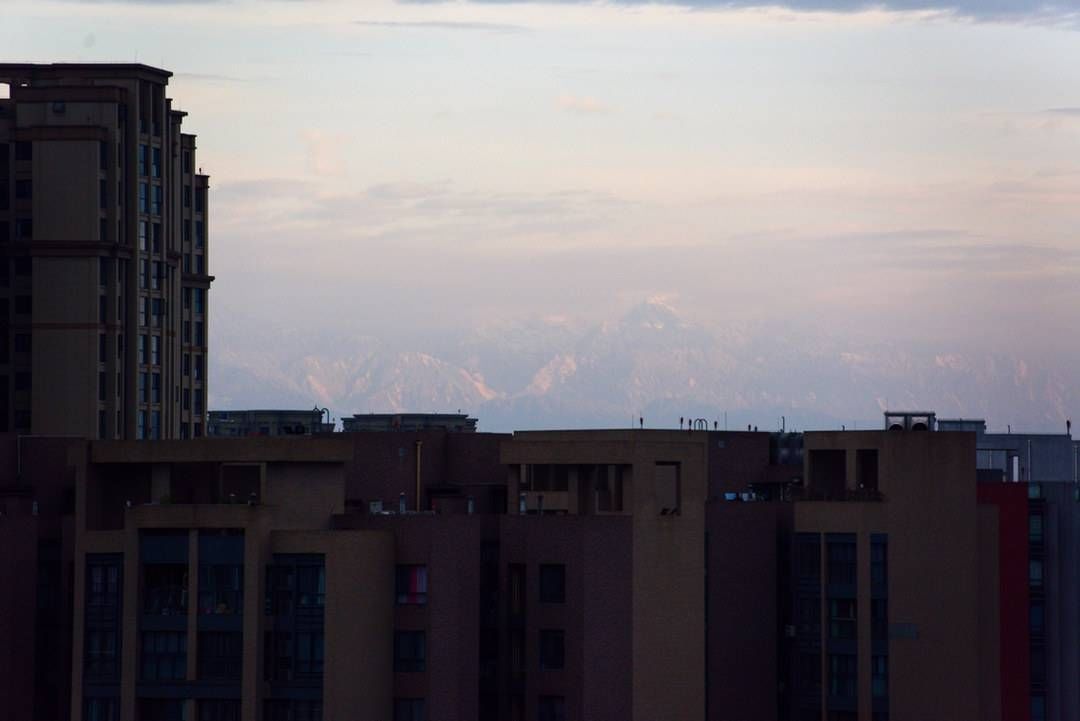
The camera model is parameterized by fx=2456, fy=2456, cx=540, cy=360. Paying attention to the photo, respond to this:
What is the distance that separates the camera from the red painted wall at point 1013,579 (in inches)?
4569

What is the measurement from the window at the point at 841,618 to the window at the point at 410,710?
2015 centimetres

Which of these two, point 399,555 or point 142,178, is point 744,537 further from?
point 142,178

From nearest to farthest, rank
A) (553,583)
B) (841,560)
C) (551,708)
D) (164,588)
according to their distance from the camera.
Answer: (164,588) < (553,583) < (551,708) < (841,560)

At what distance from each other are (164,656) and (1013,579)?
43.3m

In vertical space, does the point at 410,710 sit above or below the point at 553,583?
below

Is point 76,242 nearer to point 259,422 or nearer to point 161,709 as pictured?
point 259,422

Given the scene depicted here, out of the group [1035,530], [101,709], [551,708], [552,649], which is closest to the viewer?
[101,709]

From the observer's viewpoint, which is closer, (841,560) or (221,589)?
(221,589)

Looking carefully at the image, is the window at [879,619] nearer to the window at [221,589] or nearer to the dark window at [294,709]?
the dark window at [294,709]

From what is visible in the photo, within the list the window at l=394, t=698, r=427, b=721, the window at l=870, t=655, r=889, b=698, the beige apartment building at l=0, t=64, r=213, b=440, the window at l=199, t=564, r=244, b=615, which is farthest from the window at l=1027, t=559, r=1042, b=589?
the beige apartment building at l=0, t=64, r=213, b=440

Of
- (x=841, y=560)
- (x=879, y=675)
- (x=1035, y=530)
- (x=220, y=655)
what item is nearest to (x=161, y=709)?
(x=220, y=655)

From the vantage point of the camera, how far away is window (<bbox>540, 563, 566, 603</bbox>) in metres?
99.4

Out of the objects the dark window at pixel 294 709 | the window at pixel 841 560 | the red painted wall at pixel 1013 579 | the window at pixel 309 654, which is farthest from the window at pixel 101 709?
the red painted wall at pixel 1013 579

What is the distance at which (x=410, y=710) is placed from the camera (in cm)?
9600
